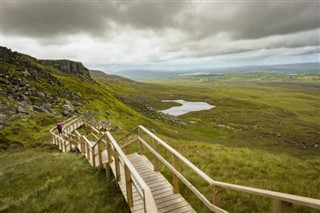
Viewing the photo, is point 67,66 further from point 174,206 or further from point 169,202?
point 174,206

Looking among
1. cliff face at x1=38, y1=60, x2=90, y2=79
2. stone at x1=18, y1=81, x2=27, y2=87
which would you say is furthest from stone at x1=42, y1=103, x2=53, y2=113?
cliff face at x1=38, y1=60, x2=90, y2=79

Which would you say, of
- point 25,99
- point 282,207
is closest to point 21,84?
point 25,99

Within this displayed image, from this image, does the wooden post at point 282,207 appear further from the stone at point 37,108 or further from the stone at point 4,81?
the stone at point 4,81

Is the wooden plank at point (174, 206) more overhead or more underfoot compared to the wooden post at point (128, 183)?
more underfoot

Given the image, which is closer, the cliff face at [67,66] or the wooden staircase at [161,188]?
the wooden staircase at [161,188]

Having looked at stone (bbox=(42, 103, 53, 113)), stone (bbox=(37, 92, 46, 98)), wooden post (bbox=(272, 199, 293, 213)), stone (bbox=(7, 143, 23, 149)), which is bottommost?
stone (bbox=(7, 143, 23, 149))

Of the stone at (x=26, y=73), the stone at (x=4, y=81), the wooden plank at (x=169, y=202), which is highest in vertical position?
the stone at (x=26, y=73)

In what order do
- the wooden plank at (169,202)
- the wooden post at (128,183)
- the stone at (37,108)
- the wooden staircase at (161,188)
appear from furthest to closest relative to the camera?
1. the stone at (37,108)
2. the wooden plank at (169,202)
3. the wooden post at (128,183)
4. the wooden staircase at (161,188)

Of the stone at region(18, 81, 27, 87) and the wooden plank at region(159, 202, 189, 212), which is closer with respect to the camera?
the wooden plank at region(159, 202, 189, 212)

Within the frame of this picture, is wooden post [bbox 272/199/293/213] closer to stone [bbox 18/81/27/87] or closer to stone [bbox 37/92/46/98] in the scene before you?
stone [bbox 37/92/46/98]

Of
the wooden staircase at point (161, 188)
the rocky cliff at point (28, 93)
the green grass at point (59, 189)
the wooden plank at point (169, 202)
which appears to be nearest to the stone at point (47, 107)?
the rocky cliff at point (28, 93)

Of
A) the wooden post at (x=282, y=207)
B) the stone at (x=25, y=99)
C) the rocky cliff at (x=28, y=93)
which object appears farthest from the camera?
the stone at (x=25, y=99)

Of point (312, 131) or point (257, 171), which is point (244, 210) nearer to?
point (257, 171)

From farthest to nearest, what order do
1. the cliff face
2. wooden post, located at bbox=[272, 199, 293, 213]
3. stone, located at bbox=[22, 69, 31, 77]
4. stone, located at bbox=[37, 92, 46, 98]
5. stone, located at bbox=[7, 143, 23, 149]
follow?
Result: the cliff face → stone, located at bbox=[22, 69, 31, 77] → stone, located at bbox=[37, 92, 46, 98] → stone, located at bbox=[7, 143, 23, 149] → wooden post, located at bbox=[272, 199, 293, 213]
